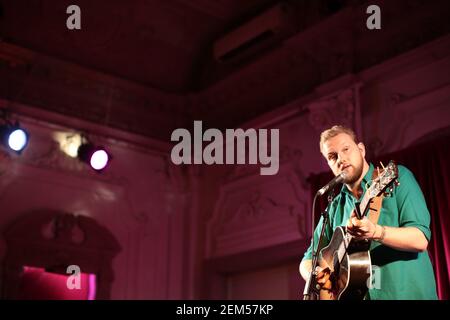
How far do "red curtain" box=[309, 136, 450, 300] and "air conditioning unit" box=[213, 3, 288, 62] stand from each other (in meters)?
1.92

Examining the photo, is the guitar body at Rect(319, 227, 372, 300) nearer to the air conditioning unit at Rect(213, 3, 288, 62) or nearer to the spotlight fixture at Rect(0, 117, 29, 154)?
the spotlight fixture at Rect(0, 117, 29, 154)

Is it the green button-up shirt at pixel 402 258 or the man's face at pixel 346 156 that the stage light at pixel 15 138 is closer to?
the man's face at pixel 346 156

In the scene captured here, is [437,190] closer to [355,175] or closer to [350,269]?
[355,175]

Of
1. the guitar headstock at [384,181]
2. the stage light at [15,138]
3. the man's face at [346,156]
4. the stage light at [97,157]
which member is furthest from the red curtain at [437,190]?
the stage light at [15,138]

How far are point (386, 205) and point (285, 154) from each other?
11.4ft

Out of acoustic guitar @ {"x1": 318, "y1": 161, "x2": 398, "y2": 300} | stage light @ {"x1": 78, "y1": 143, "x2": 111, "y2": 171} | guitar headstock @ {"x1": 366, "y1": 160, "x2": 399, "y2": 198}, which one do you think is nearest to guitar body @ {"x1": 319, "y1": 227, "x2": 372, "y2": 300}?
acoustic guitar @ {"x1": 318, "y1": 161, "x2": 398, "y2": 300}

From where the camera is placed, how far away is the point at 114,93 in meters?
6.43

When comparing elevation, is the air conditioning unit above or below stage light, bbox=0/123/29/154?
above

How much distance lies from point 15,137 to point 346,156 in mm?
3580

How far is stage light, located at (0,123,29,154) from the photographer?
17.1 feet

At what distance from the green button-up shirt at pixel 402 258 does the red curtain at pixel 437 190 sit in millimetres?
1984

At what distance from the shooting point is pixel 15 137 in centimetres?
523

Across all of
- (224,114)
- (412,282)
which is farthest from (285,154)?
(412,282)
